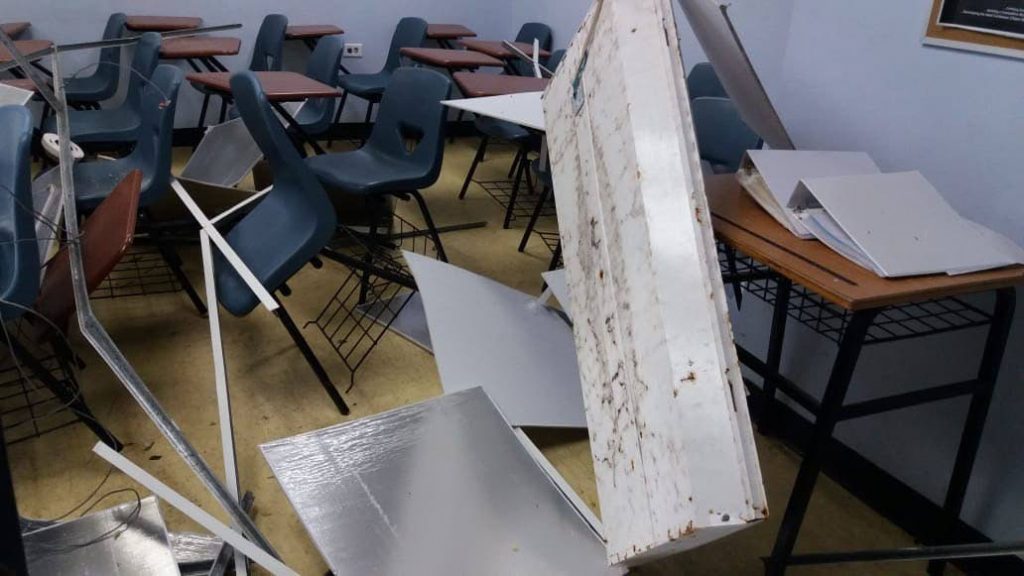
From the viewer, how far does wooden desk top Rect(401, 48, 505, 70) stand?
13.5 ft

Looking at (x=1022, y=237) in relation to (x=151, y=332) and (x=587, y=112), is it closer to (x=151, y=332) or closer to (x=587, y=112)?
(x=587, y=112)

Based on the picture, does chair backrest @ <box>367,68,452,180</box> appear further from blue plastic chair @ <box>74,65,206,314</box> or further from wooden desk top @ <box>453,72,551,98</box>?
blue plastic chair @ <box>74,65,206,314</box>

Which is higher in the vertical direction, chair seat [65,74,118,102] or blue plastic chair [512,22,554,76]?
blue plastic chair [512,22,554,76]

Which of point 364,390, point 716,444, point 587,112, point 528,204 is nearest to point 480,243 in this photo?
point 528,204

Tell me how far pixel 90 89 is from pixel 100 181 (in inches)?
78.4

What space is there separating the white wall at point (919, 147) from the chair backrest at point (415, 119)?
131 cm

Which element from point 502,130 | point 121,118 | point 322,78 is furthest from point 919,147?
point 121,118

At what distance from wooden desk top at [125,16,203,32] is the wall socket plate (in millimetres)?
1045

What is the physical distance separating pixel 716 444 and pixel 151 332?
7.40ft

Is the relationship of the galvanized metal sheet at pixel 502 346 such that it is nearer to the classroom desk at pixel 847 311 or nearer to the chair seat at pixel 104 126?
the classroom desk at pixel 847 311

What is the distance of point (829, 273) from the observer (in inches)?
43.8

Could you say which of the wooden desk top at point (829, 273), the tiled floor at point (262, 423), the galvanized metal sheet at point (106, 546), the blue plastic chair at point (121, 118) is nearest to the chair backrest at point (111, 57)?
the blue plastic chair at point (121, 118)

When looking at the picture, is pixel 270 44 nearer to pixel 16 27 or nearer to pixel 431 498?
pixel 16 27

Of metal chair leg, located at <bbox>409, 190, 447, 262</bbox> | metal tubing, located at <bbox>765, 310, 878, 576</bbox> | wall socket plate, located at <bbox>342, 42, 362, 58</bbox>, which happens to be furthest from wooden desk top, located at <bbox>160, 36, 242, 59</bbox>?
metal tubing, located at <bbox>765, 310, 878, 576</bbox>
